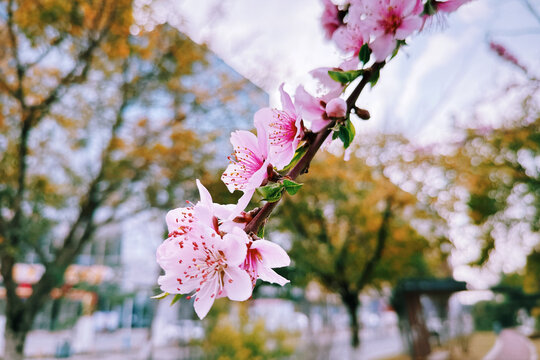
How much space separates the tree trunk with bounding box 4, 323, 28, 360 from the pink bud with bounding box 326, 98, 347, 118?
613 centimetres

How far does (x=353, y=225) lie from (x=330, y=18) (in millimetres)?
7387

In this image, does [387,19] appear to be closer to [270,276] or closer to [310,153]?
[310,153]

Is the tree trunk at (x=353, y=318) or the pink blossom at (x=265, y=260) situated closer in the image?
the pink blossom at (x=265, y=260)

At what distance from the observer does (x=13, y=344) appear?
16.2 feet

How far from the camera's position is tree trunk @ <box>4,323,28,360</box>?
16.1 feet

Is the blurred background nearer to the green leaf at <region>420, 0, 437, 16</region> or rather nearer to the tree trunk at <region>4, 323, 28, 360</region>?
the tree trunk at <region>4, 323, 28, 360</region>


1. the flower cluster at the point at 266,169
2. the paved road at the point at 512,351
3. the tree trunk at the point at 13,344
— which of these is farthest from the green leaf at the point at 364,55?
the paved road at the point at 512,351

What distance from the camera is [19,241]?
15.8 ft

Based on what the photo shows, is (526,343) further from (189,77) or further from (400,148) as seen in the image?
(189,77)

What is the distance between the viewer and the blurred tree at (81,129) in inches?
189

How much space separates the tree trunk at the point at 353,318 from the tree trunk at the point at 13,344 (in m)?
5.85

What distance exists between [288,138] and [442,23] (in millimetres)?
441

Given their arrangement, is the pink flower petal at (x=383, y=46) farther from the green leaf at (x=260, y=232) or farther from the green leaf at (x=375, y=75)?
the green leaf at (x=260, y=232)

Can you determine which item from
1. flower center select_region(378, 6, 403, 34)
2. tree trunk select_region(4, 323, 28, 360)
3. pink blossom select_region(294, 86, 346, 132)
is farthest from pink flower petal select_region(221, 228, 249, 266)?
tree trunk select_region(4, 323, 28, 360)
